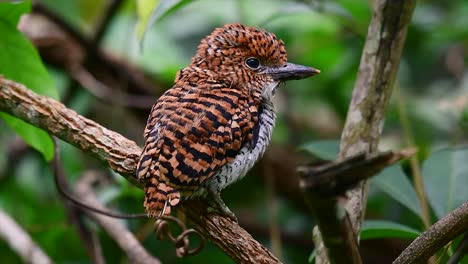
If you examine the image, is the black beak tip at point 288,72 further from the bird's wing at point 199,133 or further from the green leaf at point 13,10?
the green leaf at point 13,10

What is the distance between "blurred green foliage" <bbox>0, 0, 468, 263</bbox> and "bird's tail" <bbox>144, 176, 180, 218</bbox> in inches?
47.9

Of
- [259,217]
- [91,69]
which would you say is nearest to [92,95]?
[91,69]

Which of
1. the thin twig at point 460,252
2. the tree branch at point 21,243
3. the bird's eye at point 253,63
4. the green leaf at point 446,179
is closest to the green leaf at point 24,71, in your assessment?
the bird's eye at point 253,63

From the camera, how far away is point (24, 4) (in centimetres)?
250

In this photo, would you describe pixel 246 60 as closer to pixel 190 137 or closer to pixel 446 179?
pixel 190 137

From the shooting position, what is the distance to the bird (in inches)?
92.0

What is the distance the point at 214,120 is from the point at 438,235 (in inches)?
36.7

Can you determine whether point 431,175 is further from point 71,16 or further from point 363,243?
point 71,16

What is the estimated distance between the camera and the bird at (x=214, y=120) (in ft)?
7.66

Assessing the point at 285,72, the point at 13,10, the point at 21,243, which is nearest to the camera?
the point at 13,10

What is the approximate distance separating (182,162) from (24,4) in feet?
2.34

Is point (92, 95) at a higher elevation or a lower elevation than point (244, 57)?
lower

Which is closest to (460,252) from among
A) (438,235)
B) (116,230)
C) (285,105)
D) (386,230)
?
(438,235)

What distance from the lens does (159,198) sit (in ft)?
7.47
